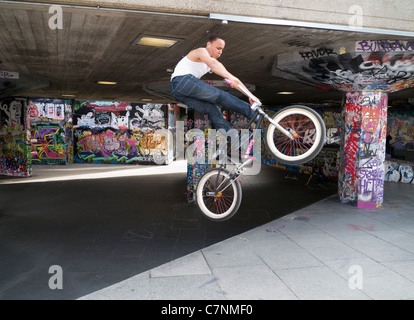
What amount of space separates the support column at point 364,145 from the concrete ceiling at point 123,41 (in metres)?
3.97

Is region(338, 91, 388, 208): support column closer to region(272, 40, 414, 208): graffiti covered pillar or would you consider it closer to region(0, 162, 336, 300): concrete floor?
region(272, 40, 414, 208): graffiti covered pillar

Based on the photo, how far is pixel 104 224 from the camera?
1217 cm

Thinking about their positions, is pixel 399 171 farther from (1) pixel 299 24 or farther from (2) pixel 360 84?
(1) pixel 299 24

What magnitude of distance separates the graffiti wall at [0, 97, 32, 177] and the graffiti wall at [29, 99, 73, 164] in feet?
18.5

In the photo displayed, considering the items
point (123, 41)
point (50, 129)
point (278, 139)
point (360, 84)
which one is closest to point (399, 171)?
point (360, 84)

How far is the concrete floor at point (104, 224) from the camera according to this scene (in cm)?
809

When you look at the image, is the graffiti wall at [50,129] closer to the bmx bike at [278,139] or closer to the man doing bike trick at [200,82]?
the bmx bike at [278,139]

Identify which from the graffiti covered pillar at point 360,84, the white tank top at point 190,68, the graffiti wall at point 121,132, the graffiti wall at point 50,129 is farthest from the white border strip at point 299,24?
the graffiti wall at point 50,129

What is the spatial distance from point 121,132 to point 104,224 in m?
19.2

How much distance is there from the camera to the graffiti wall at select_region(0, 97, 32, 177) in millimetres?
22078

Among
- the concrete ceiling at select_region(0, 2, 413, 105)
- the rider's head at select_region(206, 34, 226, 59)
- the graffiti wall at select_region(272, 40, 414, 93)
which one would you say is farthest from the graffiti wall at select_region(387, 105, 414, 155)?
the rider's head at select_region(206, 34, 226, 59)

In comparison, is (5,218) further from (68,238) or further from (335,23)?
(335,23)
